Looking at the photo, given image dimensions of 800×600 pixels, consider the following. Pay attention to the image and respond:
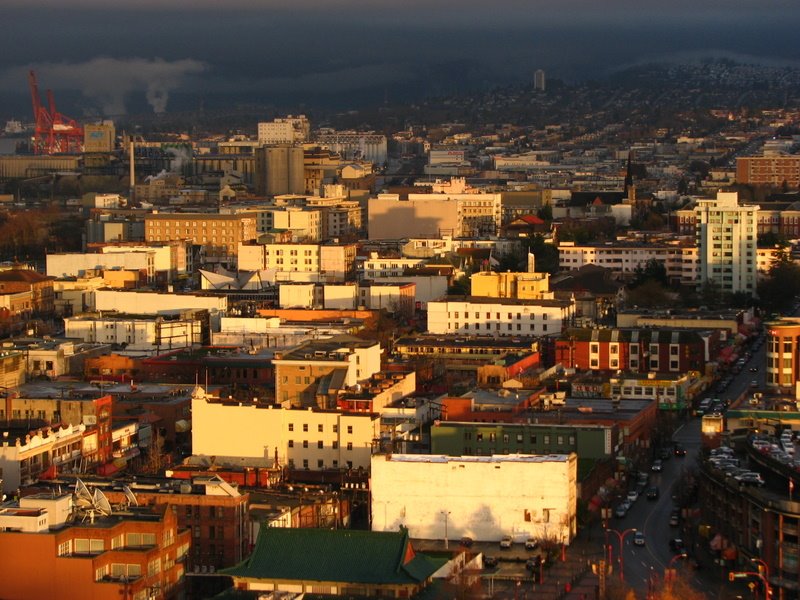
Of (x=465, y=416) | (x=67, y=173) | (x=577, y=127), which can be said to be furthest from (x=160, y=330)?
(x=577, y=127)

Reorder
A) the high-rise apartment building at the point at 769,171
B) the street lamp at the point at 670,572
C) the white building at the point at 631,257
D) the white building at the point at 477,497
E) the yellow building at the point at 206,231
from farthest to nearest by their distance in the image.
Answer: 1. the high-rise apartment building at the point at 769,171
2. the yellow building at the point at 206,231
3. the white building at the point at 631,257
4. the white building at the point at 477,497
5. the street lamp at the point at 670,572

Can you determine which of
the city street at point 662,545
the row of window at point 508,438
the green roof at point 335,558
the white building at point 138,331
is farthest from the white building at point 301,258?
the green roof at point 335,558

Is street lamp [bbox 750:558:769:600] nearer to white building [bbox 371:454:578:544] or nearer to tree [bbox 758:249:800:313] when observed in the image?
white building [bbox 371:454:578:544]

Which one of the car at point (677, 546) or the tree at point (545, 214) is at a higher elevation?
the tree at point (545, 214)

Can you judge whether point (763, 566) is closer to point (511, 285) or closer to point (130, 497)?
point (130, 497)

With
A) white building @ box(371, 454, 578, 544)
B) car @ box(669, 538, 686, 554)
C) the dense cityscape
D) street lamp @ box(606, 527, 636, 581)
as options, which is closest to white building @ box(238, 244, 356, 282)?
the dense cityscape

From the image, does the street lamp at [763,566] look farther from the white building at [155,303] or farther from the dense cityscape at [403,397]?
the white building at [155,303]

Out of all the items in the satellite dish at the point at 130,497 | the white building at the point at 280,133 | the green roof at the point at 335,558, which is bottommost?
the green roof at the point at 335,558
